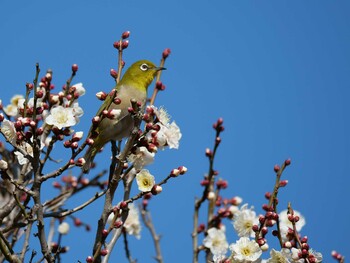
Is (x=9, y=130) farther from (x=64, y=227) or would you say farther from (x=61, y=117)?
(x=64, y=227)

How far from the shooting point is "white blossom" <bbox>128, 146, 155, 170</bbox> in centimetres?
422

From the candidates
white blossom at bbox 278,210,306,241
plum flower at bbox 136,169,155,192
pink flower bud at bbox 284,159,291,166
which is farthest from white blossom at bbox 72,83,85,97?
white blossom at bbox 278,210,306,241

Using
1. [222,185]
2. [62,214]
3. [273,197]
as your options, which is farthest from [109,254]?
[222,185]

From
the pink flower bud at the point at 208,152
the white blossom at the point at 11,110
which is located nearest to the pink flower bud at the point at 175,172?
the pink flower bud at the point at 208,152

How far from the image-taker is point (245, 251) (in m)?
3.95

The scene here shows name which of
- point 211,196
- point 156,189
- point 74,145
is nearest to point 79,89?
point 74,145

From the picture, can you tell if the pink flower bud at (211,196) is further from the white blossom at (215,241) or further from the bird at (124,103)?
the bird at (124,103)

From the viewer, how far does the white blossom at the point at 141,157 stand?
422 cm

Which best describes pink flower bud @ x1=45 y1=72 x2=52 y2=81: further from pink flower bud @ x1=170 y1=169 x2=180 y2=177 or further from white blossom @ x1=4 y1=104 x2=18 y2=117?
pink flower bud @ x1=170 y1=169 x2=180 y2=177

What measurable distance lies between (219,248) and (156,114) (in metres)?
2.04

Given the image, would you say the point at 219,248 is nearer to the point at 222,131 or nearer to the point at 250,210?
the point at 250,210

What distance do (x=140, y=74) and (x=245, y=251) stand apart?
2319mm

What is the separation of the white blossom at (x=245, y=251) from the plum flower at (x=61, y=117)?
1.49 m

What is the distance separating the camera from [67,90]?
498 cm
